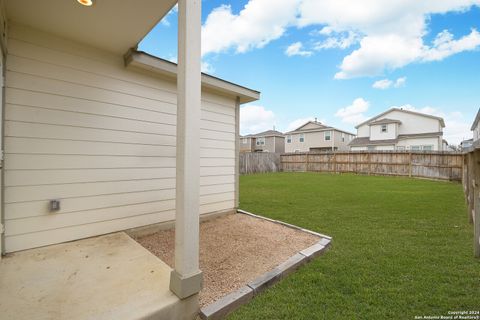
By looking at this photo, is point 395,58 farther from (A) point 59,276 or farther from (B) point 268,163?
(A) point 59,276

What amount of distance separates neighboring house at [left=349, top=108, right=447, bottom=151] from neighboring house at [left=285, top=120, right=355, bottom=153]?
218cm

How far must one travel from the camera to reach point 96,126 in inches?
116

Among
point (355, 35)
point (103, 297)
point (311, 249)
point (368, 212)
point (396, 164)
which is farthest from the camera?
point (396, 164)

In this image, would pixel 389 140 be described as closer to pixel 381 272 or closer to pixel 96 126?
pixel 381 272

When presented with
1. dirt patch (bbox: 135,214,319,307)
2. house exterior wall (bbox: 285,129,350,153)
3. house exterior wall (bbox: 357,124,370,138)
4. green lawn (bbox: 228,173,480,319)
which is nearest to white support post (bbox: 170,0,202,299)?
dirt patch (bbox: 135,214,319,307)

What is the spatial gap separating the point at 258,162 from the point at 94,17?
14.0 meters

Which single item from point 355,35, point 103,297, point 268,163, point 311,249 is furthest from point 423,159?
point 103,297

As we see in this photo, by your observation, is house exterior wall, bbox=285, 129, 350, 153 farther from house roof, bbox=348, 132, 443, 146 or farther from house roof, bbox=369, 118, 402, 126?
house roof, bbox=369, 118, 402, 126

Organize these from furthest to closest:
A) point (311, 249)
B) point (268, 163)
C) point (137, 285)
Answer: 1. point (268, 163)
2. point (311, 249)
3. point (137, 285)

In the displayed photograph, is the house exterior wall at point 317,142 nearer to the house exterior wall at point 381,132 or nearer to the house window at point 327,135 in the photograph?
the house window at point 327,135

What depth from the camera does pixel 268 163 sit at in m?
16.8

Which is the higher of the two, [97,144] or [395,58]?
[395,58]

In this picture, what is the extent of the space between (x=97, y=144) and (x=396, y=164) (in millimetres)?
14707

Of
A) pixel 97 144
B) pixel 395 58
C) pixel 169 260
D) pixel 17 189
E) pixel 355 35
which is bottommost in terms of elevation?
pixel 169 260
